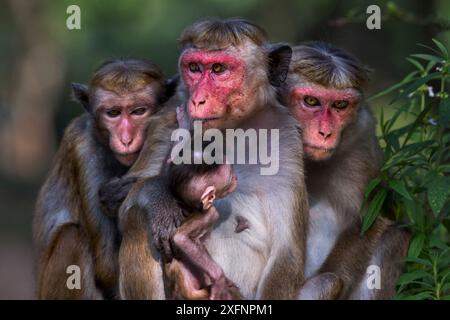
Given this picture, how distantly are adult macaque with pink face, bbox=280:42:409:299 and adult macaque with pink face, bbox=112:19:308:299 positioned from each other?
29 cm

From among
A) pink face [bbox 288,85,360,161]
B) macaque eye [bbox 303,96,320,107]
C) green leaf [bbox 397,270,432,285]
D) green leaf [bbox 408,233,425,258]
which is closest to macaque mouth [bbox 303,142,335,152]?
pink face [bbox 288,85,360,161]

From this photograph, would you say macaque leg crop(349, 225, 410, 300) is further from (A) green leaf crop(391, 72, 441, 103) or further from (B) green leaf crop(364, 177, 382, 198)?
(A) green leaf crop(391, 72, 441, 103)

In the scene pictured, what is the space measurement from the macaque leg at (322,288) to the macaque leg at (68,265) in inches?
67.6

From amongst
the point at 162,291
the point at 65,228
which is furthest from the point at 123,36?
the point at 162,291

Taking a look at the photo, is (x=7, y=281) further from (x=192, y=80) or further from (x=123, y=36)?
(x=192, y=80)

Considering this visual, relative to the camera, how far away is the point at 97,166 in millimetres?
7840

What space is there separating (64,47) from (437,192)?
11519mm

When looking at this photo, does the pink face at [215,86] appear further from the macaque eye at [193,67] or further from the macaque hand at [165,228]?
the macaque hand at [165,228]

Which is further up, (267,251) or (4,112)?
(4,112)

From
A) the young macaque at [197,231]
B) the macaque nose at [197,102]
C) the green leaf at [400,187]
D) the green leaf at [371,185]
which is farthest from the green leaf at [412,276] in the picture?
the macaque nose at [197,102]

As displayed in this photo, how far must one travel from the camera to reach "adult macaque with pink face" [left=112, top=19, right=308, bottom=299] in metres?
6.73

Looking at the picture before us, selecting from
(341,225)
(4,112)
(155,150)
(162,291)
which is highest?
(4,112)

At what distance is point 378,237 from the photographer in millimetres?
7566

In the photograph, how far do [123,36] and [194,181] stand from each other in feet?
37.9
